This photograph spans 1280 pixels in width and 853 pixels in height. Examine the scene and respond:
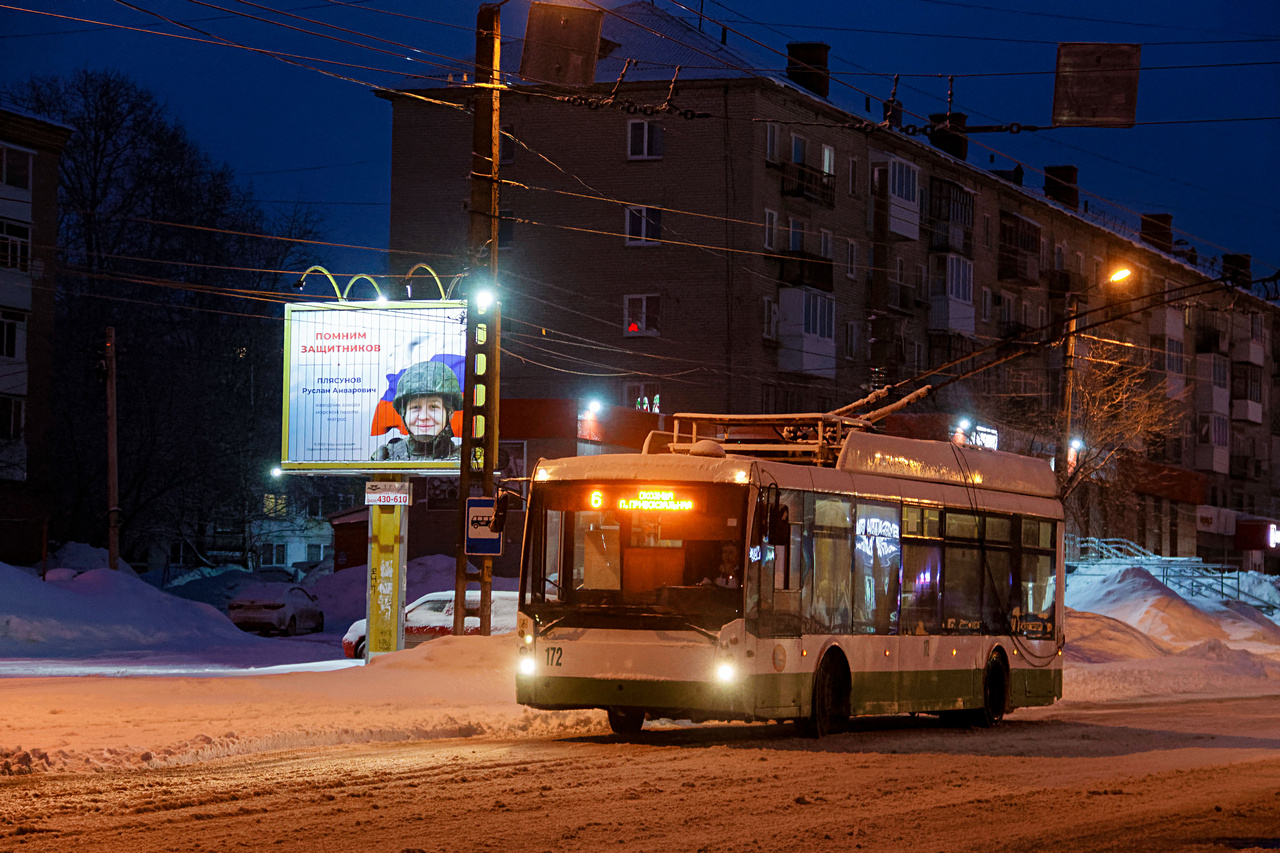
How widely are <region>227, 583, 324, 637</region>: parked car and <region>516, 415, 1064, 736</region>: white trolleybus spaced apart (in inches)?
1124

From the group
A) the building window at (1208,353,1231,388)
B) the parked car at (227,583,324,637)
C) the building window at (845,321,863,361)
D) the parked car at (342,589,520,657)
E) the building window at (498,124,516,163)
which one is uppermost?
the building window at (498,124,516,163)

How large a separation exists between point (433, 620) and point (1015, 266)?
45.4 metres

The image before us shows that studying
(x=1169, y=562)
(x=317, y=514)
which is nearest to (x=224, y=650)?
(x=1169, y=562)

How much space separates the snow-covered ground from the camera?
1466 cm

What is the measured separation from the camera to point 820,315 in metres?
55.8

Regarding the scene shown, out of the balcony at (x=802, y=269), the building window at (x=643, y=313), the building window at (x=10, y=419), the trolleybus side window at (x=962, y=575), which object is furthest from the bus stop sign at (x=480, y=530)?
the building window at (x=10, y=419)

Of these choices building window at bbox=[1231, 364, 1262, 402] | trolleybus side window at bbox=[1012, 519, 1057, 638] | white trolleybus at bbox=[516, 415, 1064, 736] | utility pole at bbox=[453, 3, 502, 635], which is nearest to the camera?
white trolleybus at bbox=[516, 415, 1064, 736]

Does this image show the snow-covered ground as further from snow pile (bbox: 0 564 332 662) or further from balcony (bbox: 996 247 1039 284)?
balcony (bbox: 996 247 1039 284)

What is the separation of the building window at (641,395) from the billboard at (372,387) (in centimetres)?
2301

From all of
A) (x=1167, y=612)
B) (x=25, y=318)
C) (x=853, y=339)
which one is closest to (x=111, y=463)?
(x=25, y=318)

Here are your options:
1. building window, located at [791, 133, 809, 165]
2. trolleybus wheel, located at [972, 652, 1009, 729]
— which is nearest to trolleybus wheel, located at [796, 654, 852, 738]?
trolleybus wheel, located at [972, 652, 1009, 729]

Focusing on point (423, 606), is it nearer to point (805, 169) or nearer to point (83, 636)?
point (83, 636)

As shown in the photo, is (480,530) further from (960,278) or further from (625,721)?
(960,278)

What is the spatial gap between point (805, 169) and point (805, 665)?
4041 centimetres
